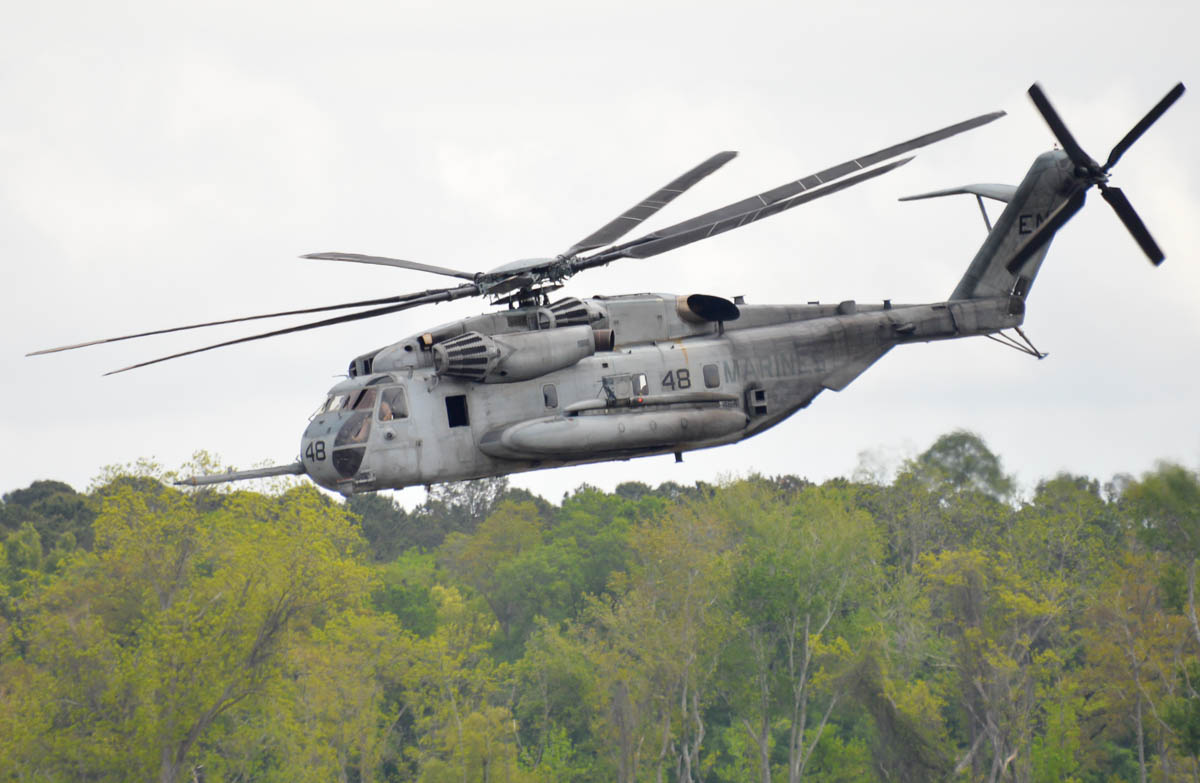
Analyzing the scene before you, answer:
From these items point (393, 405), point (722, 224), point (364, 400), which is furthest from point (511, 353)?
point (722, 224)

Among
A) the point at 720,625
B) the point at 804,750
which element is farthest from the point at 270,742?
the point at 804,750

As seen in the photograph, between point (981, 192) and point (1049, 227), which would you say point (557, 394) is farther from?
point (981, 192)

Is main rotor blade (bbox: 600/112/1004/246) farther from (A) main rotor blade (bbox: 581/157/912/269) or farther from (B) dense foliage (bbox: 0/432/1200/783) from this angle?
(B) dense foliage (bbox: 0/432/1200/783)

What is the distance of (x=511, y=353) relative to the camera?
85.1ft

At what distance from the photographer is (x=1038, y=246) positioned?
29.1 meters

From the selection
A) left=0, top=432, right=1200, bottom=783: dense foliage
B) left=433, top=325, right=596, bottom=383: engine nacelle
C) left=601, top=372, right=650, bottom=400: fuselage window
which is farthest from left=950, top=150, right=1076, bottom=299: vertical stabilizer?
left=0, top=432, right=1200, bottom=783: dense foliage

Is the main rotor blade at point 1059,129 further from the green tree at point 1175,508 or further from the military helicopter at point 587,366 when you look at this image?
the green tree at point 1175,508

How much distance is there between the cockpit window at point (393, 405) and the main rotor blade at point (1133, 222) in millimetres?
14674

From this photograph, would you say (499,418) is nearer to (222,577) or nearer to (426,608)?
(222,577)

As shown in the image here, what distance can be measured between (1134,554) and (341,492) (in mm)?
54337

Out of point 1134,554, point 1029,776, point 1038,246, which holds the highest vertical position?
point 1038,246

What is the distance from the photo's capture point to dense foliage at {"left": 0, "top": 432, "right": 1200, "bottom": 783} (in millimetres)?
57625

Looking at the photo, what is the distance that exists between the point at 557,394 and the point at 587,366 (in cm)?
81

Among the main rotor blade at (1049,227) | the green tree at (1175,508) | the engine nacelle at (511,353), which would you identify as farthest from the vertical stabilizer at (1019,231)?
the green tree at (1175,508)
